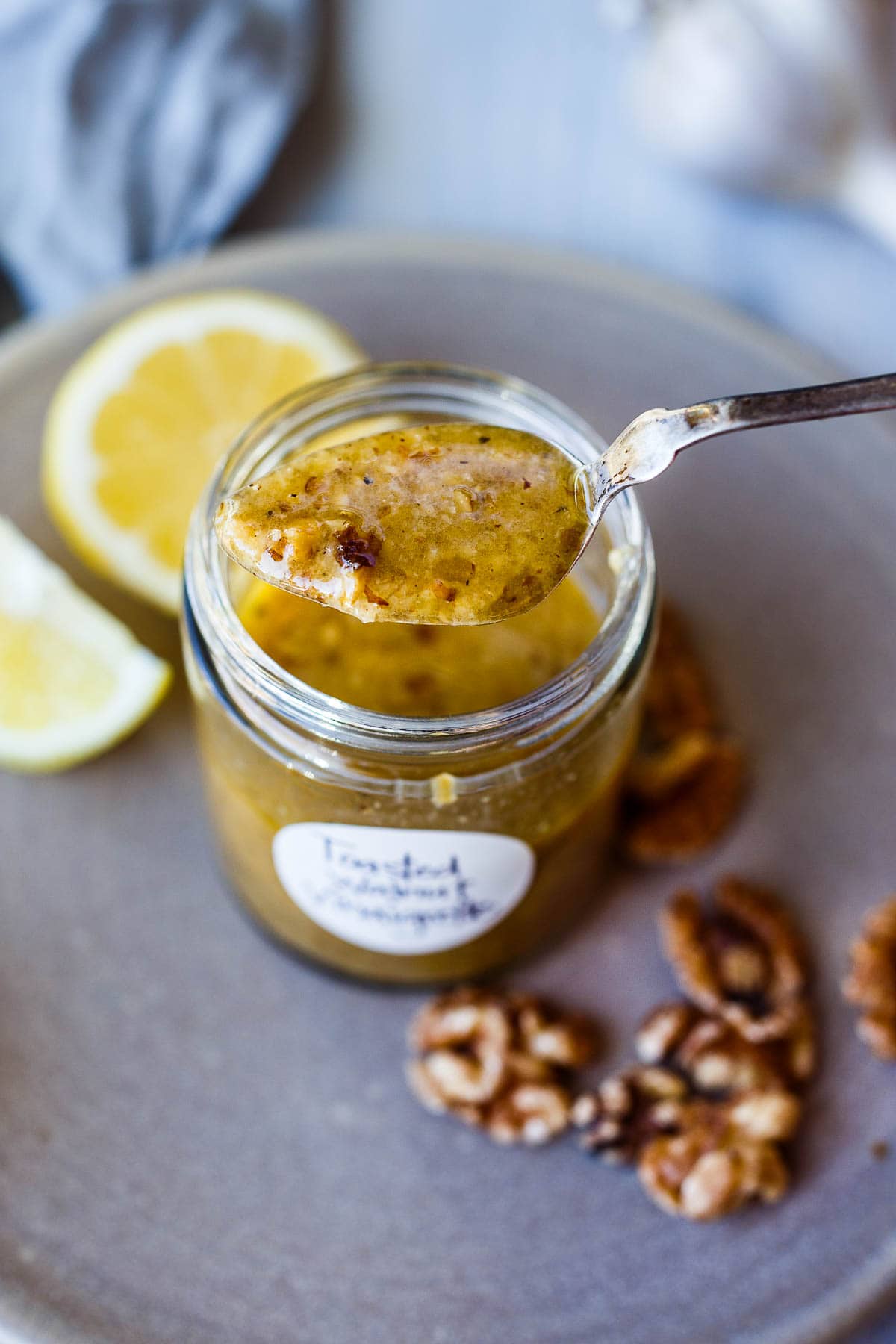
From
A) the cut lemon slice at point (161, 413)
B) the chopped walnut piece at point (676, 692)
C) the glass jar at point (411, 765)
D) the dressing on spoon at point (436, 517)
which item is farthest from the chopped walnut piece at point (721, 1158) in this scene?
the cut lemon slice at point (161, 413)

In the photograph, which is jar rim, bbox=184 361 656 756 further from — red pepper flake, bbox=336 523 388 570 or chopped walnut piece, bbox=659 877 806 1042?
chopped walnut piece, bbox=659 877 806 1042

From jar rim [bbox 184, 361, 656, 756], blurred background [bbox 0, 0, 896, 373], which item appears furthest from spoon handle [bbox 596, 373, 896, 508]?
blurred background [bbox 0, 0, 896, 373]

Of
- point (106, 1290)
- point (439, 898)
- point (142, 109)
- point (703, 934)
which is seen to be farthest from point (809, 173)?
point (106, 1290)

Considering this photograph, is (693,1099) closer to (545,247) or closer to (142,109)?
(545,247)

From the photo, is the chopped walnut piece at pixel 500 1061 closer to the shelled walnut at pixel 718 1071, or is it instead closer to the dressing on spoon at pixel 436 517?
the shelled walnut at pixel 718 1071

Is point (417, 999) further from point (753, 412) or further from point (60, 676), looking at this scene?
point (753, 412)

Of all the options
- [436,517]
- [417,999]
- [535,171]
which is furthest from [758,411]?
[535,171]
